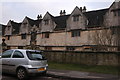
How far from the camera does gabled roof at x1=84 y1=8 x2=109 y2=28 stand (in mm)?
23922

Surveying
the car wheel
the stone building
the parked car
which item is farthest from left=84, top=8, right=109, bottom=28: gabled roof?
the car wheel

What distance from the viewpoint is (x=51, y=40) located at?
27922 mm

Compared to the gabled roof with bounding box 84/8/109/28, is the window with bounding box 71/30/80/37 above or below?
below

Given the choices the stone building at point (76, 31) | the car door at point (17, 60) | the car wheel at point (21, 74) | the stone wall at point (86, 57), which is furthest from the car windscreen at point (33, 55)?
the stone building at point (76, 31)

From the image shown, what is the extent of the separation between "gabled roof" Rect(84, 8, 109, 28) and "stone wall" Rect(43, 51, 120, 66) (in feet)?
32.8

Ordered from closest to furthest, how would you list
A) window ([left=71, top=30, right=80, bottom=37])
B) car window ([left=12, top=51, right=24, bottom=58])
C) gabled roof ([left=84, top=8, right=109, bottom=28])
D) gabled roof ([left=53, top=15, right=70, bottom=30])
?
car window ([left=12, top=51, right=24, bottom=58]), gabled roof ([left=84, top=8, right=109, bottom=28]), window ([left=71, top=30, right=80, bottom=37]), gabled roof ([left=53, top=15, right=70, bottom=30])

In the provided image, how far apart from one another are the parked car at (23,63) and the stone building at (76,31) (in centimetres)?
1107

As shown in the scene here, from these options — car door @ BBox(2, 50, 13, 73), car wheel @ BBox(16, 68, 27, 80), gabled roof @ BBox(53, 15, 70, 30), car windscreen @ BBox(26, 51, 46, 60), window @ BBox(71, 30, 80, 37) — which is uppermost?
gabled roof @ BBox(53, 15, 70, 30)

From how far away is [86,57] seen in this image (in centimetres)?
1478

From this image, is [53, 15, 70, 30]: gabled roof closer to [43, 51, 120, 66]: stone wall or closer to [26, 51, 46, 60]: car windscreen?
[43, 51, 120, 66]: stone wall

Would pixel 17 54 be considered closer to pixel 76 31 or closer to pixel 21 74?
pixel 21 74

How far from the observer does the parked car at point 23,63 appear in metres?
7.71

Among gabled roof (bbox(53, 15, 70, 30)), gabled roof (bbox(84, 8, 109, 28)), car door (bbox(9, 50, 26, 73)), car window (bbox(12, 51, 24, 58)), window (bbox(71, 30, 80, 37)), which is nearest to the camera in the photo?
car door (bbox(9, 50, 26, 73))

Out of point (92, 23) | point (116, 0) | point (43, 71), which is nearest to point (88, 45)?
point (92, 23)
